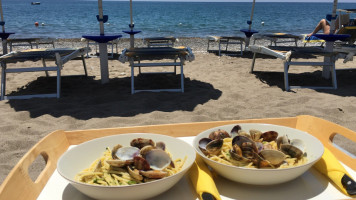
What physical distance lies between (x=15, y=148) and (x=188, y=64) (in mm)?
4710

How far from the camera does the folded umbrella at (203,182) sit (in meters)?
0.96

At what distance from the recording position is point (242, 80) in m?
5.44

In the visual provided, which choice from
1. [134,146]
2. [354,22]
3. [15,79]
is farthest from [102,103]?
[354,22]

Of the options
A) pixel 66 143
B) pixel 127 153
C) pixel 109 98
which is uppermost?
pixel 127 153

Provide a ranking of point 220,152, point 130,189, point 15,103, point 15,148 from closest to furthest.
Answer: point 130,189 → point 220,152 → point 15,148 → point 15,103

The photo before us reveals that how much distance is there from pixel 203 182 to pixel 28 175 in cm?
60

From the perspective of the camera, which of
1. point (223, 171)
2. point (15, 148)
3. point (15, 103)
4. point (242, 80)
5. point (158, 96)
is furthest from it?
point (242, 80)

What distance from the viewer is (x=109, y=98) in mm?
4297

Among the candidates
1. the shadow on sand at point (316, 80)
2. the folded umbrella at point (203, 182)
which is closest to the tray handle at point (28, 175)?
the folded umbrella at point (203, 182)

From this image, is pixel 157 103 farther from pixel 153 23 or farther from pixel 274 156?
pixel 153 23

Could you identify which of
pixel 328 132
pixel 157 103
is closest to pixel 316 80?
pixel 157 103

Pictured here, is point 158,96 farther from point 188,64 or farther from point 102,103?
point 188,64

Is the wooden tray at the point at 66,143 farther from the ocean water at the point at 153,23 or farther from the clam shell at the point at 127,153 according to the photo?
the ocean water at the point at 153,23

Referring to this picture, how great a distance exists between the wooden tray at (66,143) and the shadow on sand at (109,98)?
212cm
